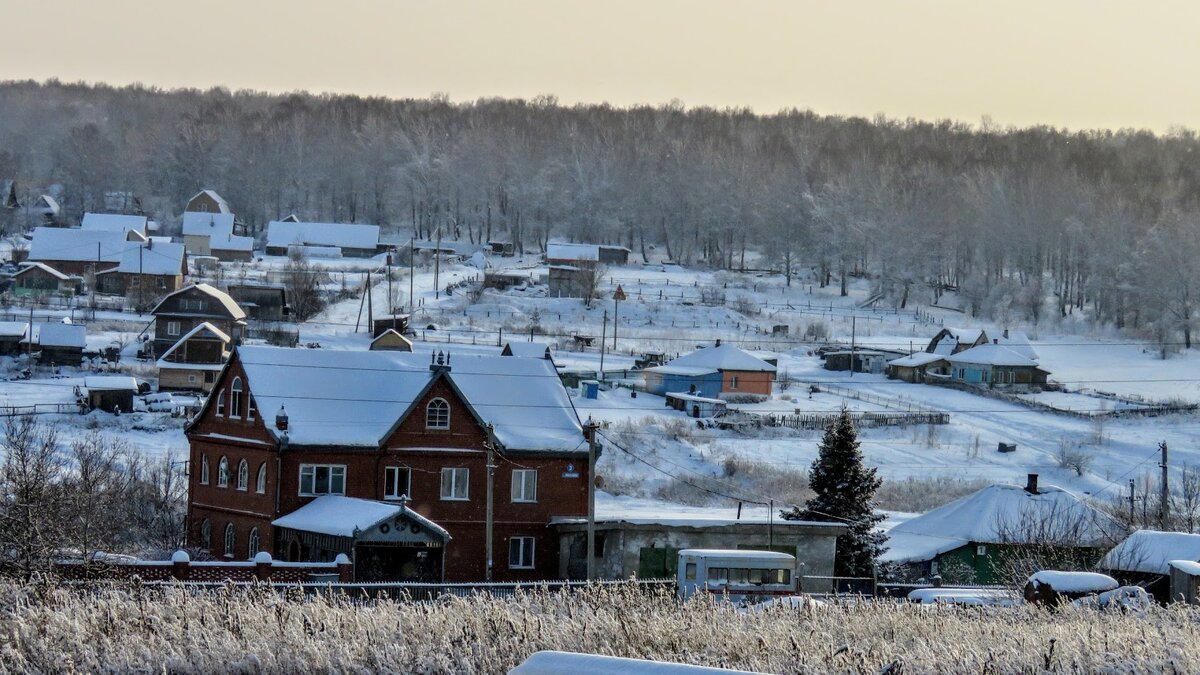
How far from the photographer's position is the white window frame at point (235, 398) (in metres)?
34.8

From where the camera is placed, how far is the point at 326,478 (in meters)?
33.6

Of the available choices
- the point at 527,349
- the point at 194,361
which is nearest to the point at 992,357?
the point at 527,349

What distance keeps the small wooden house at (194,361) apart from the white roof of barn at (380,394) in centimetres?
2862

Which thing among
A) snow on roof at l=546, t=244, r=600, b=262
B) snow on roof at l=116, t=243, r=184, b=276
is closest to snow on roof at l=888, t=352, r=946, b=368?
snow on roof at l=546, t=244, r=600, b=262

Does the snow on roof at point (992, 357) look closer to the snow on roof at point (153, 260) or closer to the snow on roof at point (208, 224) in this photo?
the snow on roof at point (153, 260)

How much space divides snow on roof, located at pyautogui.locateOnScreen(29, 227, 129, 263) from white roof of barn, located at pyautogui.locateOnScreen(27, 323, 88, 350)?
28.3 meters

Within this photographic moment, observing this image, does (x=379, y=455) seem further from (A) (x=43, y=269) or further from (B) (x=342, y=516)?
(A) (x=43, y=269)

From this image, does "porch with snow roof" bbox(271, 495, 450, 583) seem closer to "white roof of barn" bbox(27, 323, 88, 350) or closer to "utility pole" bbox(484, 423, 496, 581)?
"utility pole" bbox(484, 423, 496, 581)

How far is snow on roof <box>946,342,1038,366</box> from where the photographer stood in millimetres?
77812

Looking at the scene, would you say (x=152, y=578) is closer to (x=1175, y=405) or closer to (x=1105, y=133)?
(x=1175, y=405)

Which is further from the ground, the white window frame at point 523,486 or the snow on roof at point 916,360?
the snow on roof at point 916,360

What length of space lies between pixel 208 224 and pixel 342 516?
8348 cm

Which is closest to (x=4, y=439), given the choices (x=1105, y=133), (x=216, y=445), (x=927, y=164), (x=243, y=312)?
(x=216, y=445)

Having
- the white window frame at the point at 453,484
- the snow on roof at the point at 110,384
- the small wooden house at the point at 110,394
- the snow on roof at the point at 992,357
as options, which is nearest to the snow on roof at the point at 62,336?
the snow on roof at the point at 110,384
